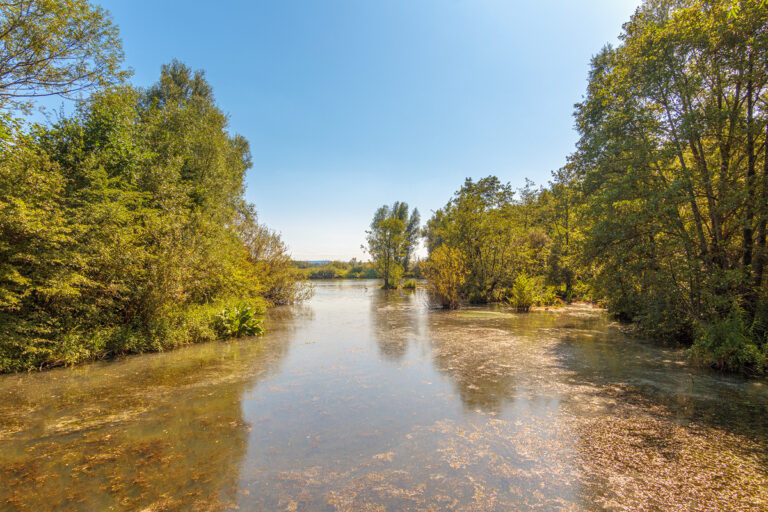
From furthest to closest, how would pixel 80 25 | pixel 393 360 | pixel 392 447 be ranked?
pixel 80 25 < pixel 393 360 < pixel 392 447

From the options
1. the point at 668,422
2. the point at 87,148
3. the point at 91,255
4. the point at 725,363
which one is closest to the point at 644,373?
the point at 725,363

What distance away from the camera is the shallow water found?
8.82ft

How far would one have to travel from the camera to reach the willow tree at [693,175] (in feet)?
20.9

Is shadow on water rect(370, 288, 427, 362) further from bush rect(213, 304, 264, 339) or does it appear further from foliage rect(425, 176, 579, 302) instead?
foliage rect(425, 176, 579, 302)

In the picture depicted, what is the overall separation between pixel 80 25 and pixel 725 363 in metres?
16.1

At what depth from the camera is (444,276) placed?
54.3ft

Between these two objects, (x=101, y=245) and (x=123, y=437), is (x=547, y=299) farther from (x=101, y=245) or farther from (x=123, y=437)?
(x=101, y=245)

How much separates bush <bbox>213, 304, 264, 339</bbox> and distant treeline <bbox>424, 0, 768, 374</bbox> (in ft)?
33.2

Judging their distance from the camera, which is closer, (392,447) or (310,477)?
(310,477)

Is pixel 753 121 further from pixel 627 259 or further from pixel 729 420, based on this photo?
pixel 729 420

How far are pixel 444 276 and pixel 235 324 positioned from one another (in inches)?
402

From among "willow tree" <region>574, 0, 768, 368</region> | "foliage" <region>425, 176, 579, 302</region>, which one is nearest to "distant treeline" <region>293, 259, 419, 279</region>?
"foliage" <region>425, 176, 579, 302</region>

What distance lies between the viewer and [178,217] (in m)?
8.79

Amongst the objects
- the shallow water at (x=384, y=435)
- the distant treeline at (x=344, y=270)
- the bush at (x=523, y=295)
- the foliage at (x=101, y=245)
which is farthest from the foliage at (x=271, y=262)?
the distant treeline at (x=344, y=270)
